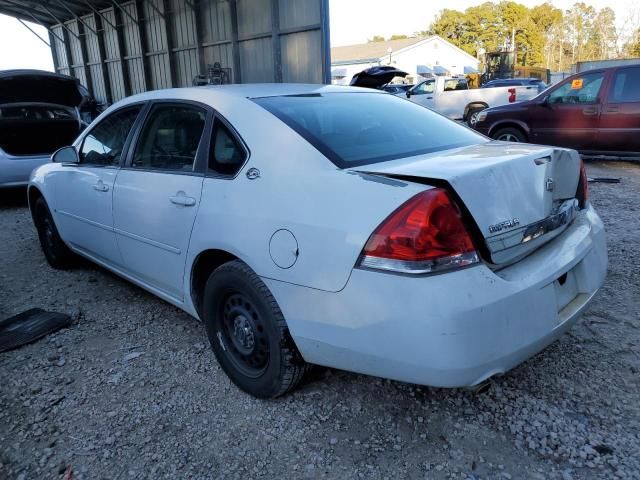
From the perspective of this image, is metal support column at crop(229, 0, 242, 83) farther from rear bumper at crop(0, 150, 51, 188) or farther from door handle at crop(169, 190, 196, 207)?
door handle at crop(169, 190, 196, 207)

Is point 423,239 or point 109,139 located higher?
point 109,139

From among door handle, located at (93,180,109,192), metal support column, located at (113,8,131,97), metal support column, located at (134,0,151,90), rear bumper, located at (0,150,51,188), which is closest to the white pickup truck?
metal support column, located at (134,0,151,90)

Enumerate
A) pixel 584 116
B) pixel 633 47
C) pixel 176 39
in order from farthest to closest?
pixel 633 47
pixel 176 39
pixel 584 116

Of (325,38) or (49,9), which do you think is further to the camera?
(49,9)

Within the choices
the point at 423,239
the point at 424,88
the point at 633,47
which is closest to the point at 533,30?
the point at 633,47

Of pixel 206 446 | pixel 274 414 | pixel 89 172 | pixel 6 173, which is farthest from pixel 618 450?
pixel 6 173

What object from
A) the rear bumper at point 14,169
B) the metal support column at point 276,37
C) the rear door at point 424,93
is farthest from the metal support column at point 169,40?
the rear bumper at point 14,169

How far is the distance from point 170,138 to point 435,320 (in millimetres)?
1975

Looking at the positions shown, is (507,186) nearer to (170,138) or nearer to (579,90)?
(170,138)

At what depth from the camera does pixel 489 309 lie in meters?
1.78

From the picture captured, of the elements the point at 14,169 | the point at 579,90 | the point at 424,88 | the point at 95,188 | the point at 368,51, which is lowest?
the point at 14,169

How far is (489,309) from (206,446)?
134 cm

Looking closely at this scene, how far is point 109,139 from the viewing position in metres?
3.54

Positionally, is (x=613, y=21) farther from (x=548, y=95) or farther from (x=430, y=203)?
(x=430, y=203)
